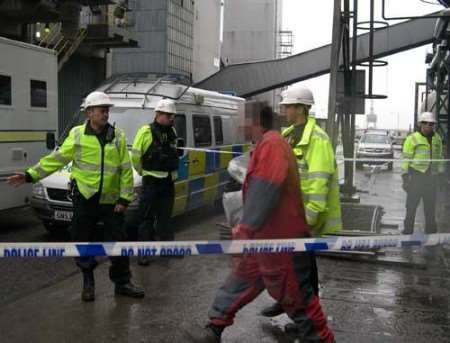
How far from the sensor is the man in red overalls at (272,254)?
367 centimetres

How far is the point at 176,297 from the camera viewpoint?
5566 mm

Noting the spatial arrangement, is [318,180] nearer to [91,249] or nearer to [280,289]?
[280,289]

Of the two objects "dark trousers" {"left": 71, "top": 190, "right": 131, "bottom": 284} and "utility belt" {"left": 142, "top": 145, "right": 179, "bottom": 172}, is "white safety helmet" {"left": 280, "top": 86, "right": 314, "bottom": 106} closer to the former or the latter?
"dark trousers" {"left": 71, "top": 190, "right": 131, "bottom": 284}

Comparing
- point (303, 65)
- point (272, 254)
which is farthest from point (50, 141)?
point (303, 65)

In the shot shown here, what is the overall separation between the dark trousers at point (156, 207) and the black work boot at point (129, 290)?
4.42ft

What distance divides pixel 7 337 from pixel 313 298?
236 centimetres

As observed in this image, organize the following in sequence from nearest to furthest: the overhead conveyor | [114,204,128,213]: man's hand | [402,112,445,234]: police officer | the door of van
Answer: [114,204,128,213]: man's hand < [402,112,445,234]: police officer < the door of van < the overhead conveyor

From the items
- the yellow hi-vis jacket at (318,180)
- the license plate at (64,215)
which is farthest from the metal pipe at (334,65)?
the yellow hi-vis jacket at (318,180)

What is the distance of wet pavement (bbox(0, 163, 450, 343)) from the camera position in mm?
4629

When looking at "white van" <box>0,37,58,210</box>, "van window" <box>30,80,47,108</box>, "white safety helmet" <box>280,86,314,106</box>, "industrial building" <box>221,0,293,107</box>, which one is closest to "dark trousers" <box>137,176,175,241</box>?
"white van" <box>0,37,58,210</box>

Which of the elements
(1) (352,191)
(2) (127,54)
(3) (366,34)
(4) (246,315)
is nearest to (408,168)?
(1) (352,191)

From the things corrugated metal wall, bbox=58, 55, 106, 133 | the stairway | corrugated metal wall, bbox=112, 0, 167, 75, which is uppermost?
corrugated metal wall, bbox=112, 0, 167, 75

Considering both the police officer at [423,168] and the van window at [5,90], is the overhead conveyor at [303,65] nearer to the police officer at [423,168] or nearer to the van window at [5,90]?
the police officer at [423,168]

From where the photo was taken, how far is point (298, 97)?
432cm
